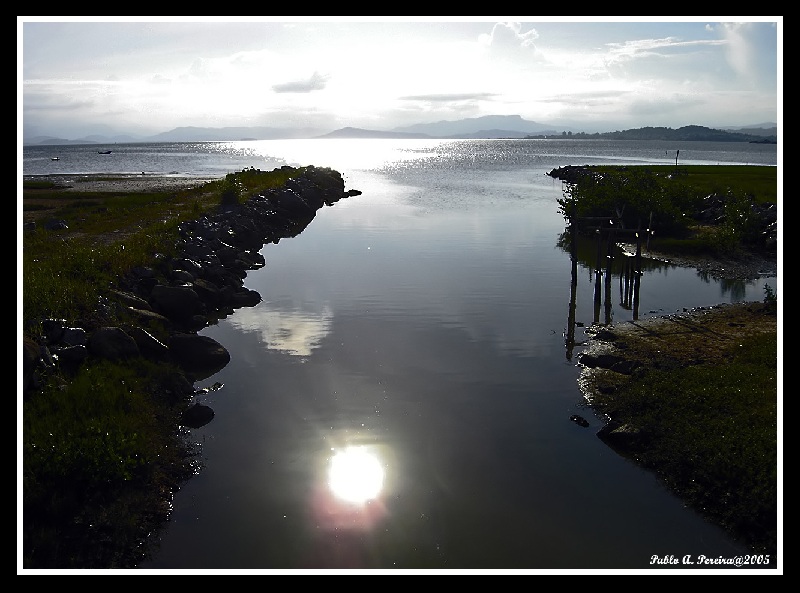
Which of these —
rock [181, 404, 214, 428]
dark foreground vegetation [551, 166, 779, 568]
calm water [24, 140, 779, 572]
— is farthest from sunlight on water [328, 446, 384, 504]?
dark foreground vegetation [551, 166, 779, 568]

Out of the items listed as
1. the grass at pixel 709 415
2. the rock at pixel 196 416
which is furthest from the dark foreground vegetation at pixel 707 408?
the rock at pixel 196 416

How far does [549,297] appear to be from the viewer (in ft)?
87.5

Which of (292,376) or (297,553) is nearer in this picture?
(297,553)

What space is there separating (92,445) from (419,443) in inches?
268

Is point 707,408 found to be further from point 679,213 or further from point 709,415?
point 679,213

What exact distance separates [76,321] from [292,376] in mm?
6015

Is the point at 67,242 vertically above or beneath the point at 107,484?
above

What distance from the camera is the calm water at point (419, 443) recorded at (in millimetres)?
10664

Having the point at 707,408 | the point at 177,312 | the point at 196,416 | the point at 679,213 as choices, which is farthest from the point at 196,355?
the point at 679,213

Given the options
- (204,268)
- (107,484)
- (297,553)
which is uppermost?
(204,268)

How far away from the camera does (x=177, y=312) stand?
2131 cm

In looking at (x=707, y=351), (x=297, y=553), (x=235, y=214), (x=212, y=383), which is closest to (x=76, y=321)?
(x=212, y=383)

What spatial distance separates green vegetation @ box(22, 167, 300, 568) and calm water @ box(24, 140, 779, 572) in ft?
2.26
